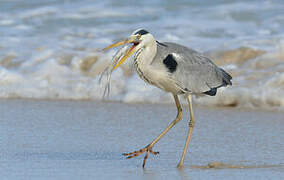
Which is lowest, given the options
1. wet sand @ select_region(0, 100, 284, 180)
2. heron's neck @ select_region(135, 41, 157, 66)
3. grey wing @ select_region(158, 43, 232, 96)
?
wet sand @ select_region(0, 100, 284, 180)

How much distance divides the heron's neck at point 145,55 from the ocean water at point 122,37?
2.39 m

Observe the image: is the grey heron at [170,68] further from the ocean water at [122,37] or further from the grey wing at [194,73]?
the ocean water at [122,37]

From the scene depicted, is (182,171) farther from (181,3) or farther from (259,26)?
(181,3)

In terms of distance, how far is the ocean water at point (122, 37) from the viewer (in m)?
7.34

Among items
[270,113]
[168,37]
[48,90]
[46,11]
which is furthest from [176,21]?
[270,113]

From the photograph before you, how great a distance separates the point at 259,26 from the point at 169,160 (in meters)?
6.06

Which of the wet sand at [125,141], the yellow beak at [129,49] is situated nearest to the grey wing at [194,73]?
the yellow beak at [129,49]

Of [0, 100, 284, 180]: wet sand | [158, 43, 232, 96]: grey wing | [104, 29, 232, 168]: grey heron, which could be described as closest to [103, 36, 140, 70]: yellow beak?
[104, 29, 232, 168]: grey heron

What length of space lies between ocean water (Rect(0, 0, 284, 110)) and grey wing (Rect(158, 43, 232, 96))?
1876mm

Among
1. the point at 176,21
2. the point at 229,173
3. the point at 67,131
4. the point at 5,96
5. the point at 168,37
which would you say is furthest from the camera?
the point at 176,21

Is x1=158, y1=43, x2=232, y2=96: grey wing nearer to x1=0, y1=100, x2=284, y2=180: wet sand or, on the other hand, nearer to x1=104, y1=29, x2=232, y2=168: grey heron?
x1=104, y1=29, x2=232, y2=168: grey heron

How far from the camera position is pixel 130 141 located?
210 inches

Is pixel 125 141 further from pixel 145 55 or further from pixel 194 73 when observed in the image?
pixel 145 55

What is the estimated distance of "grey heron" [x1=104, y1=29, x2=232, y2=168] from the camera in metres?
4.48
